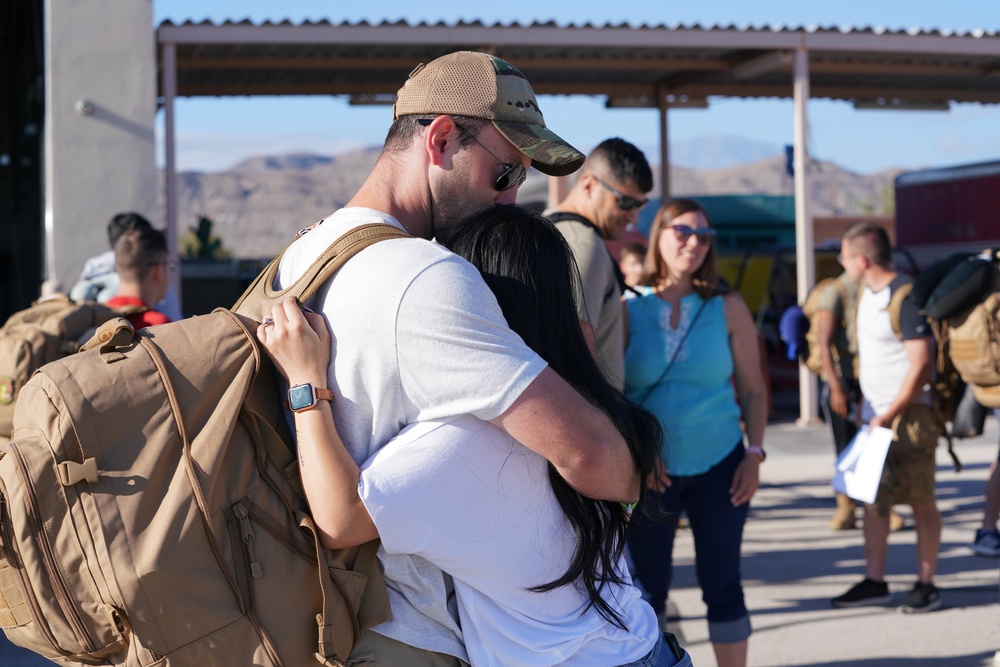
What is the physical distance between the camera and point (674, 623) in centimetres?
512

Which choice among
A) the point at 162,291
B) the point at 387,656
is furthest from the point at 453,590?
the point at 162,291

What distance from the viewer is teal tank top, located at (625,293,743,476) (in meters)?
3.83

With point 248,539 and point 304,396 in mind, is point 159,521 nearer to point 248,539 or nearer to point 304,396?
point 248,539

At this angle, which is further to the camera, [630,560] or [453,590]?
[630,560]

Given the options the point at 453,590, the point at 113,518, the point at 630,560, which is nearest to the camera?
the point at 113,518

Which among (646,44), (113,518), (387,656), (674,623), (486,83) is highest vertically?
(646,44)

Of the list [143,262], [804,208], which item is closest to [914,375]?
[143,262]

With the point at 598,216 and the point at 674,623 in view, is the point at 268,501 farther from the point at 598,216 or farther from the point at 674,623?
the point at 674,623

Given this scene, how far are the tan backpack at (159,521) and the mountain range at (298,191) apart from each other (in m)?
95.2

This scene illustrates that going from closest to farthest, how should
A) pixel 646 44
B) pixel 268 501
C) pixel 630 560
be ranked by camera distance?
1. pixel 268 501
2. pixel 630 560
3. pixel 646 44

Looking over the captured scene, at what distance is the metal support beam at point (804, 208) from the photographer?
39.0ft

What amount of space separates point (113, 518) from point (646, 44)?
10844mm

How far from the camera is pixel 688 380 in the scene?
13.0 feet

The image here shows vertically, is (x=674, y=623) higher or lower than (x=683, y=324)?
lower
